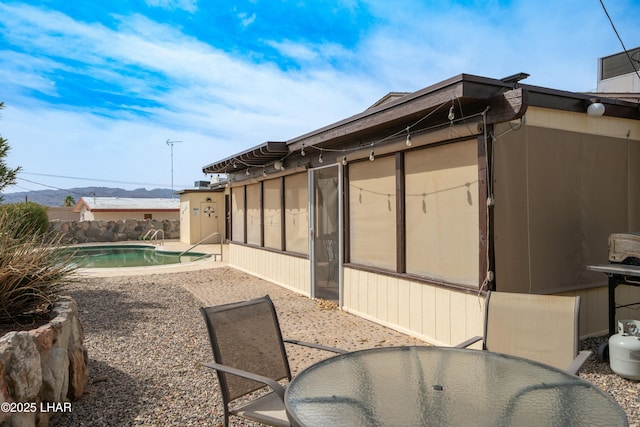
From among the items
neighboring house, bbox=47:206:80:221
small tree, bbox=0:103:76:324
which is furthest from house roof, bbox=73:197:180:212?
small tree, bbox=0:103:76:324

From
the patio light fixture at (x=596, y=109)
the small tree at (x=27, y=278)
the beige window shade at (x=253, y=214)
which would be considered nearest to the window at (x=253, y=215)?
the beige window shade at (x=253, y=214)

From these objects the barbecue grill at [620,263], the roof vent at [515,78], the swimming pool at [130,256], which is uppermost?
the roof vent at [515,78]

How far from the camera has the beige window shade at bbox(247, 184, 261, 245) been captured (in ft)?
31.6

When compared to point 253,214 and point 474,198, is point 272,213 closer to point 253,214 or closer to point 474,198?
point 253,214

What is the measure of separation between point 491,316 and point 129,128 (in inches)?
1011

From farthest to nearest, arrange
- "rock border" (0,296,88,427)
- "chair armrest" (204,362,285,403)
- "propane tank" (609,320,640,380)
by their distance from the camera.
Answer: "propane tank" (609,320,640,380)
"rock border" (0,296,88,427)
"chair armrest" (204,362,285,403)

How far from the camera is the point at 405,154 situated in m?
5.00

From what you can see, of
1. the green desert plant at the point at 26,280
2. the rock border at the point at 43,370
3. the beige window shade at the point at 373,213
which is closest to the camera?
the rock border at the point at 43,370

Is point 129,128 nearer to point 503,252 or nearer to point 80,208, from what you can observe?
point 80,208

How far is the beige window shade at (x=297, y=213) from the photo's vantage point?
7.45 metres

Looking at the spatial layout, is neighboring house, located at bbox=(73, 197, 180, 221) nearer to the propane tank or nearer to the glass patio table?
the propane tank

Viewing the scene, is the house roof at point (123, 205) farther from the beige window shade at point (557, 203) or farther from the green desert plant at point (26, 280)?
the beige window shade at point (557, 203)

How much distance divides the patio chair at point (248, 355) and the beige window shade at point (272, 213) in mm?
5722

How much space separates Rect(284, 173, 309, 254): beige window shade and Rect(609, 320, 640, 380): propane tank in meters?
4.76
